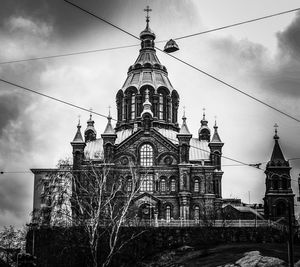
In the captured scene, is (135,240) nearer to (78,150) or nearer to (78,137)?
(78,150)

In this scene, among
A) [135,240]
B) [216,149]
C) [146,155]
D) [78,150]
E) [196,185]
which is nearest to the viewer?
[135,240]

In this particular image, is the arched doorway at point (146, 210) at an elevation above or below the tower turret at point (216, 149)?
below

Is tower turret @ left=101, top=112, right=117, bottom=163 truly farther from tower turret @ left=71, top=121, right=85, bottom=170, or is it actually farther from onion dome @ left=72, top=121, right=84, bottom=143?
onion dome @ left=72, top=121, right=84, bottom=143

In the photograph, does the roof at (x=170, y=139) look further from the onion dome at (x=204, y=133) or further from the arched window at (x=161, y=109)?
the arched window at (x=161, y=109)

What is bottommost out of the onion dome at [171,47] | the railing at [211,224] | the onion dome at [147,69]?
the railing at [211,224]

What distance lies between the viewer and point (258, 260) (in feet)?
152

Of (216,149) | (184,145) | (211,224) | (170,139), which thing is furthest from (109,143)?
(211,224)

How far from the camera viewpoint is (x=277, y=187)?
7481 cm

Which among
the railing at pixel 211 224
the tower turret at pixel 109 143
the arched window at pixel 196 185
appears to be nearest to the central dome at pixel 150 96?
the tower turret at pixel 109 143

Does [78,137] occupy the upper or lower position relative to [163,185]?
upper

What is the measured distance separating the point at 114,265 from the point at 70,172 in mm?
9110

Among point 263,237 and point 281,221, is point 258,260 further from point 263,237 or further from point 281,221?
point 281,221

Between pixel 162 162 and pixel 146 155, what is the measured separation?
1.69m

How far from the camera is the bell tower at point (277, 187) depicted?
74000 millimetres
